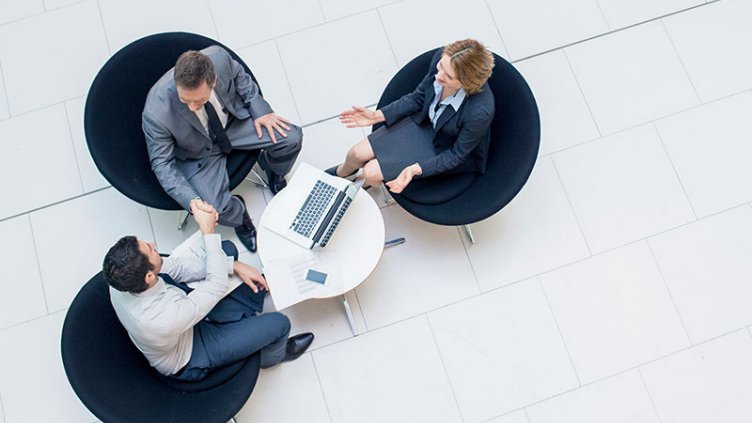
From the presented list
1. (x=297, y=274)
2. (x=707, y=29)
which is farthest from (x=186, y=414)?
(x=707, y=29)

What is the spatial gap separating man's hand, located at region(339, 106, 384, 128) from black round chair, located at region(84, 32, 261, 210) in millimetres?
555

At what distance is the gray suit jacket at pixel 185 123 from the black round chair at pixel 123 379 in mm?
509

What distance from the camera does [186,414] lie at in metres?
2.61

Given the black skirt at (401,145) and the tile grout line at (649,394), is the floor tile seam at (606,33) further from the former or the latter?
the tile grout line at (649,394)

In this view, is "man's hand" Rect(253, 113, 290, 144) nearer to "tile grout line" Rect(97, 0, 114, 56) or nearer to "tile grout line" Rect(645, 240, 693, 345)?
"tile grout line" Rect(97, 0, 114, 56)

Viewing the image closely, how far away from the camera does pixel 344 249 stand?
2883mm

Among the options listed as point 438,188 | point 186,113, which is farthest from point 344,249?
point 186,113

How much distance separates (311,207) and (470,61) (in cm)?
90

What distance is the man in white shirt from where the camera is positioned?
238 cm

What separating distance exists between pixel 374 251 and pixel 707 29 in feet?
7.73

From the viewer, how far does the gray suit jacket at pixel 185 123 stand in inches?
106

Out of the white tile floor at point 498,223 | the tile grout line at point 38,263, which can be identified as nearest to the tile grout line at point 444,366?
the white tile floor at point 498,223

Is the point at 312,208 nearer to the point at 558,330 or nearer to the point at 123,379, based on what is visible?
the point at 123,379

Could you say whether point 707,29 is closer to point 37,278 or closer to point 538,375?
point 538,375
